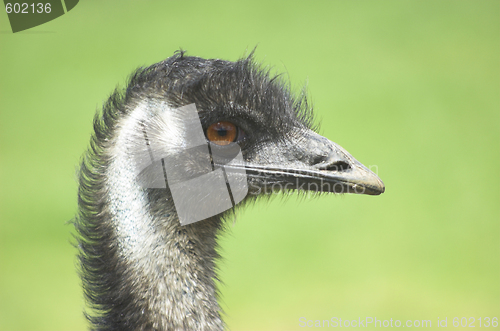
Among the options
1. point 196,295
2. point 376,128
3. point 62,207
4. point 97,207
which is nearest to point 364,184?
point 196,295

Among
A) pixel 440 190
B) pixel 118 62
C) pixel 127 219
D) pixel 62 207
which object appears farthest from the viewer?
pixel 118 62

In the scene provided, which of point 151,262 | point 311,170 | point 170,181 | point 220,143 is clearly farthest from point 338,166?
point 151,262

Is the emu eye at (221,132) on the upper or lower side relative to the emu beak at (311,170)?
upper

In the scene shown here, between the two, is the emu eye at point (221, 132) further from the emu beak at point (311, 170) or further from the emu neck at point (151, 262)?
the emu neck at point (151, 262)

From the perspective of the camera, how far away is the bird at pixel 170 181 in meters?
2.03

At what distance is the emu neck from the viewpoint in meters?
2.00

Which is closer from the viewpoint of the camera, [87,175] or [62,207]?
[87,175]

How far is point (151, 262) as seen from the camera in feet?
6.62

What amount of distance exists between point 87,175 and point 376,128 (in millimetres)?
5462

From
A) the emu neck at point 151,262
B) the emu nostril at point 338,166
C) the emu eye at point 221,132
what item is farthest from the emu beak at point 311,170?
the emu neck at point 151,262

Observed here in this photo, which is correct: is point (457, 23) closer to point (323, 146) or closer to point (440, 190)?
point (440, 190)

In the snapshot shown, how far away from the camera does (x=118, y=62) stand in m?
7.64

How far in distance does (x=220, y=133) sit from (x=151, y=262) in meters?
0.55

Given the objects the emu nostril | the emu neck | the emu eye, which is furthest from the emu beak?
the emu neck
